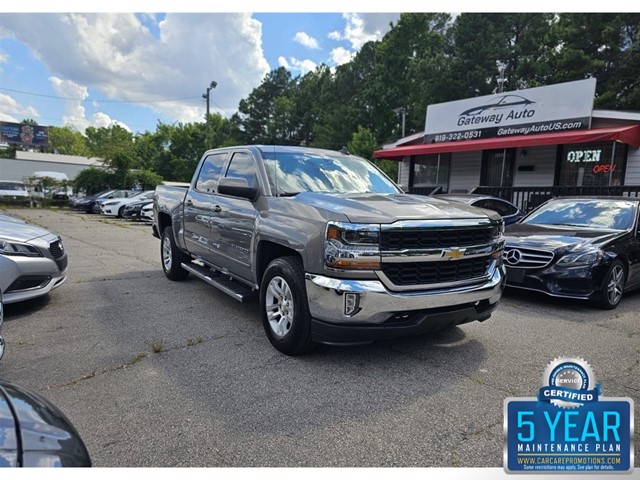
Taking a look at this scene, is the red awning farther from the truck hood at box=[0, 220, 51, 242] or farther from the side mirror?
the truck hood at box=[0, 220, 51, 242]

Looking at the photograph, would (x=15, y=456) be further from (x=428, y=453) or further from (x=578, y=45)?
(x=578, y=45)

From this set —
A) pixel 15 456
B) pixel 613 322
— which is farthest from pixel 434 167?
pixel 15 456

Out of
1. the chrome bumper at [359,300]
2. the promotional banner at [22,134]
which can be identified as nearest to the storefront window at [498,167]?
the chrome bumper at [359,300]

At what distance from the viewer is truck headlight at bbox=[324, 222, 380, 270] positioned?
3383 millimetres

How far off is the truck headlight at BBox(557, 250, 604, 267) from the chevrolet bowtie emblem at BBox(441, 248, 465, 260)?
2752 millimetres

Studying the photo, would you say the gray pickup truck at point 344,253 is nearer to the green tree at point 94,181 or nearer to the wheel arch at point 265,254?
the wheel arch at point 265,254

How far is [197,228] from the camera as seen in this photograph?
19.3 feet

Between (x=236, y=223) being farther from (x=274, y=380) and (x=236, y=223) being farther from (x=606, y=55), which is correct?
(x=606, y=55)

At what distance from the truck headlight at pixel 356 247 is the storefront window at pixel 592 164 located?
39.1ft

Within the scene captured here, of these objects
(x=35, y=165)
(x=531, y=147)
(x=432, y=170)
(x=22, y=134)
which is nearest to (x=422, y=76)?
(x=432, y=170)

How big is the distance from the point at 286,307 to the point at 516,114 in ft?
42.4

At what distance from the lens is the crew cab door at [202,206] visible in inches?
220

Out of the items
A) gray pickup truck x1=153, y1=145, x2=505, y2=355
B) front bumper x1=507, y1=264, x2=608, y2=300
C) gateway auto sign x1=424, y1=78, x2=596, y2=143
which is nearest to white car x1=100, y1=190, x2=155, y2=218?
gateway auto sign x1=424, y1=78, x2=596, y2=143

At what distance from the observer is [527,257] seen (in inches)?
236
